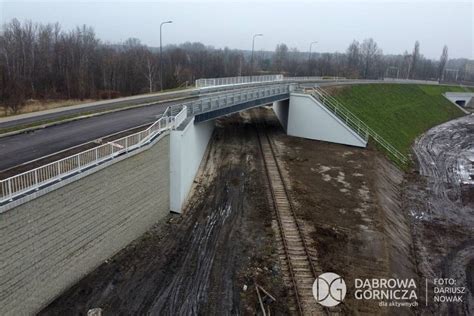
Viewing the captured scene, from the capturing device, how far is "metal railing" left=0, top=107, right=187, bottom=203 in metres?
11.6

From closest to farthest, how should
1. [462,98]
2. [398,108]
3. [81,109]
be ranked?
[81,109], [398,108], [462,98]

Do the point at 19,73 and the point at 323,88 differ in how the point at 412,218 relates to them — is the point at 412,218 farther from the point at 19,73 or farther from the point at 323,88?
the point at 19,73

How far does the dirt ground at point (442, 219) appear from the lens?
1689 cm

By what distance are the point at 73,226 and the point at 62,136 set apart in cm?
630

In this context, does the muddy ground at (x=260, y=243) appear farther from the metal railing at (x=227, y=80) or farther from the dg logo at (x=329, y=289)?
the metal railing at (x=227, y=80)

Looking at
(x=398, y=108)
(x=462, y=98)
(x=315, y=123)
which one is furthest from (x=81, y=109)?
(x=462, y=98)

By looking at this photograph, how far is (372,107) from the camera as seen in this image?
49.4 m

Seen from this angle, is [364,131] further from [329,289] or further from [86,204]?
[86,204]

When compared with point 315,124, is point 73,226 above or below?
below

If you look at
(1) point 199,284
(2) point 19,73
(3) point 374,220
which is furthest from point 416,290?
(2) point 19,73

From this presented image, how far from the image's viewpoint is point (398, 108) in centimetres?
5397

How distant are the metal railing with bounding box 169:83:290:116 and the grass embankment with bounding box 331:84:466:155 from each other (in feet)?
40.9

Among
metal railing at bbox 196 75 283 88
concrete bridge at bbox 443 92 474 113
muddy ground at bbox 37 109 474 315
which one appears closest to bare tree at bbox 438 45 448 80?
concrete bridge at bbox 443 92 474 113

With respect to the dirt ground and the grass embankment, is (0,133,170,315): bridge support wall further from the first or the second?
the grass embankment
